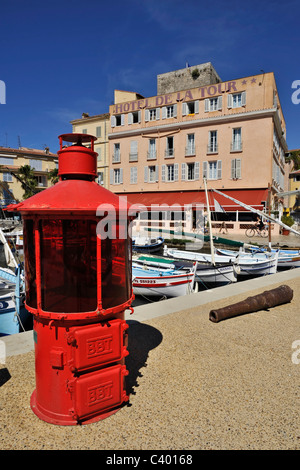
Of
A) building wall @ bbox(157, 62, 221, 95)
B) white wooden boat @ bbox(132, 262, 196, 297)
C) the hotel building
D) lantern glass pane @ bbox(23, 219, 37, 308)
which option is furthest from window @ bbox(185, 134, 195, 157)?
lantern glass pane @ bbox(23, 219, 37, 308)

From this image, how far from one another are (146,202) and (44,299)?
32.0 m

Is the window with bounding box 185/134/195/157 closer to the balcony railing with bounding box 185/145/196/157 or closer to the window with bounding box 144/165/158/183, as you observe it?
the balcony railing with bounding box 185/145/196/157

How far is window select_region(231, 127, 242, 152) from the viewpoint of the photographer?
32.7 m

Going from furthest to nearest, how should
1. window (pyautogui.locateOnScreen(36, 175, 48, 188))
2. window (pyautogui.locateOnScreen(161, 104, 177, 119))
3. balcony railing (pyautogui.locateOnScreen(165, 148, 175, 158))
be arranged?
1. window (pyautogui.locateOnScreen(36, 175, 48, 188))
2. balcony railing (pyautogui.locateOnScreen(165, 148, 175, 158))
3. window (pyautogui.locateOnScreen(161, 104, 177, 119))

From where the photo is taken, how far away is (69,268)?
422cm

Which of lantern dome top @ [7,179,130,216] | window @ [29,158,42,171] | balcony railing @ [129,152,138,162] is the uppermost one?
window @ [29,158,42,171]

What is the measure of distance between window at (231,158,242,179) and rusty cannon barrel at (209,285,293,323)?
24995mm

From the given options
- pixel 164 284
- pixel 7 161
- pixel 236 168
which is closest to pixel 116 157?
pixel 236 168

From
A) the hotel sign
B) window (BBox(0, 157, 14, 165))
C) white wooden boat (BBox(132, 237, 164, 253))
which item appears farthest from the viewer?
window (BBox(0, 157, 14, 165))

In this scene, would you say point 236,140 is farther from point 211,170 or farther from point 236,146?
point 211,170

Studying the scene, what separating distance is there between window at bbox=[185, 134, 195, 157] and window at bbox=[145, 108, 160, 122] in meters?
4.87

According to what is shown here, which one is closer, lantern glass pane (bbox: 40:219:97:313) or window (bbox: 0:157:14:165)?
lantern glass pane (bbox: 40:219:97:313)

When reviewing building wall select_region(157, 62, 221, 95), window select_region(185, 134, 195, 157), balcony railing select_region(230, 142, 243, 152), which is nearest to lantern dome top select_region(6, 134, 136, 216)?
balcony railing select_region(230, 142, 243, 152)

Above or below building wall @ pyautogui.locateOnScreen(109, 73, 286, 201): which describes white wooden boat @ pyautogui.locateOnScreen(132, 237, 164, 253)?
below
